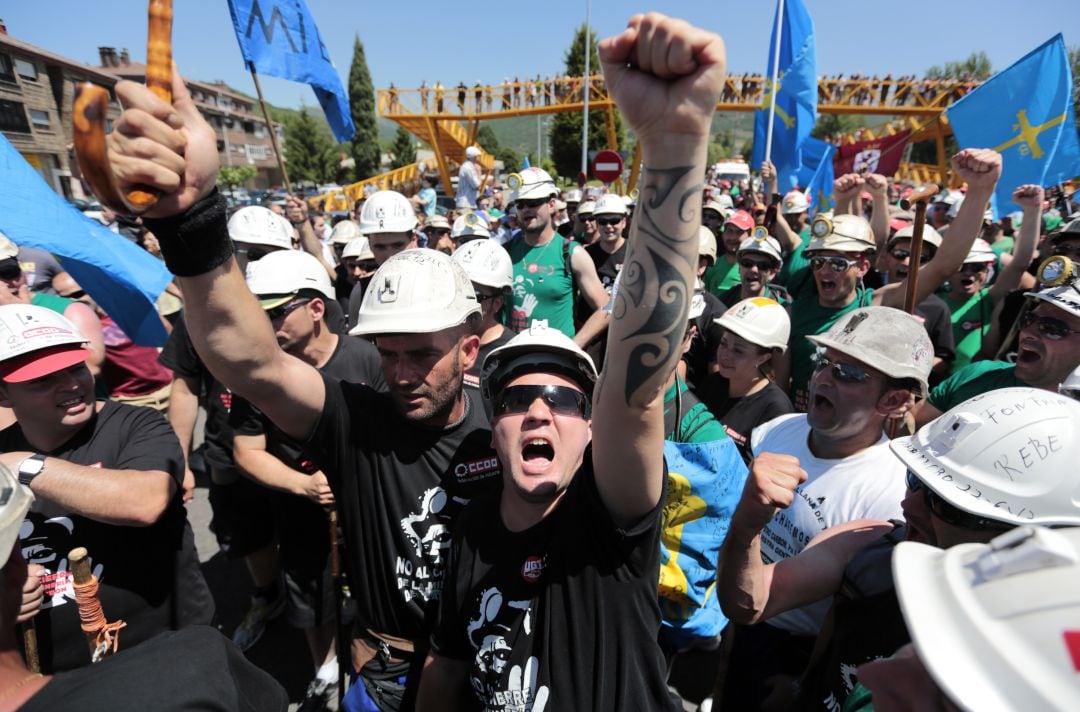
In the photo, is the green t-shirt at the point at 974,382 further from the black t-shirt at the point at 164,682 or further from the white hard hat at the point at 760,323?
the black t-shirt at the point at 164,682

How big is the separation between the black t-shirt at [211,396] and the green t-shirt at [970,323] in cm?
532

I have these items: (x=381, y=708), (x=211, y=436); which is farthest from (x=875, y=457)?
(x=211, y=436)

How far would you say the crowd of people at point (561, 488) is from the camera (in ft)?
3.47

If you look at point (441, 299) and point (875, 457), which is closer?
point (441, 299)

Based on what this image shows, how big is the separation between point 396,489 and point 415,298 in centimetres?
70

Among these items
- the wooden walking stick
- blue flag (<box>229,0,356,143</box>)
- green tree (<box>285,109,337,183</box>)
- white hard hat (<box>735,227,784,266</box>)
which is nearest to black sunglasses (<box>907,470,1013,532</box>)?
the wooden walking stick

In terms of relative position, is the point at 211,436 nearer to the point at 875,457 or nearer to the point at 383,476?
the point at 383,476

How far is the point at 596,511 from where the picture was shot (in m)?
1.48

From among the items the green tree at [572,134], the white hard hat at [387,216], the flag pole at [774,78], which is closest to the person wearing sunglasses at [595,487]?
the white hard hat at [387,216]

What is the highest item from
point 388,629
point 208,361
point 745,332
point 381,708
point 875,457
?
point 208,361

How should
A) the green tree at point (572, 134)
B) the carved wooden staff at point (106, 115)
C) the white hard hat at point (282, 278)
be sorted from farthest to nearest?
the green tree at point (572, 134)
the white hard hat at point (282, 278)
the carved wooden staff at point (106, 115)

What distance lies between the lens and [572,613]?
1.48m

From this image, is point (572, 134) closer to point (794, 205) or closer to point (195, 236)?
point (794, 205)

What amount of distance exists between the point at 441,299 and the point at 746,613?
153 cm
